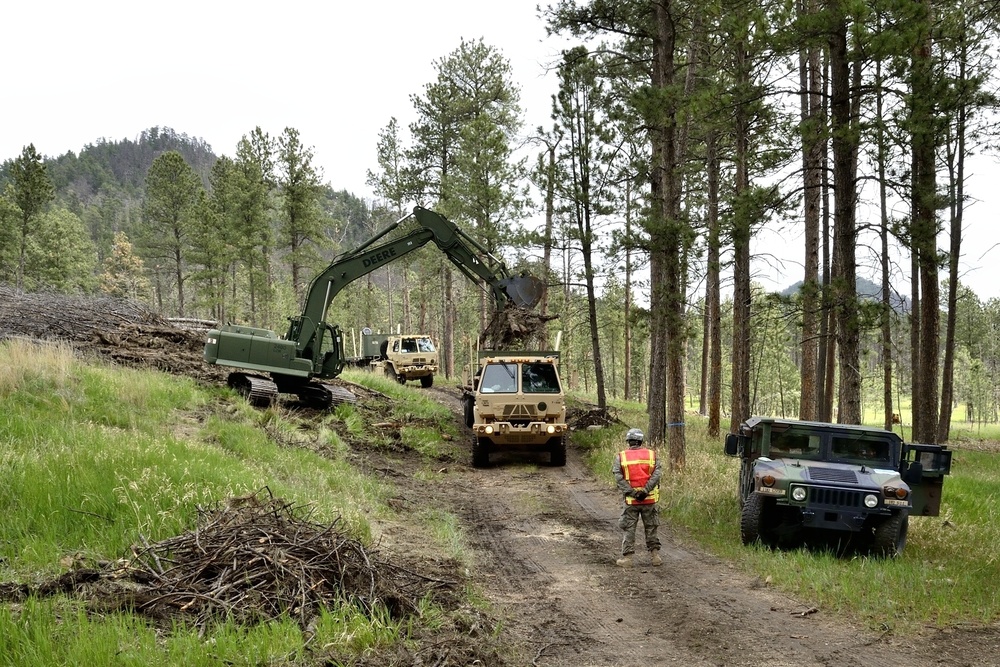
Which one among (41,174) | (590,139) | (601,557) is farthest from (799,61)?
(41,174)

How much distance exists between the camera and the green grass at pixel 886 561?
6.29 meters

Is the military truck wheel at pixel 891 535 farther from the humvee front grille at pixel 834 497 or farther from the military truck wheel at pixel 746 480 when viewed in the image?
the military truck wheel at pixel 746 480

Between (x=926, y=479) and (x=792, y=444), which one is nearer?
(x=926, y=479)

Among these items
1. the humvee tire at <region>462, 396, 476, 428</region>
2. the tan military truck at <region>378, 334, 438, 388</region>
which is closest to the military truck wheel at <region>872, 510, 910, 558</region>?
the humvee tire at <region>462, 396, 476, 428</region>

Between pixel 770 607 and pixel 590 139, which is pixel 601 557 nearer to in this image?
pixel 770 607

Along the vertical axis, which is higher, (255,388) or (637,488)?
(255,388)

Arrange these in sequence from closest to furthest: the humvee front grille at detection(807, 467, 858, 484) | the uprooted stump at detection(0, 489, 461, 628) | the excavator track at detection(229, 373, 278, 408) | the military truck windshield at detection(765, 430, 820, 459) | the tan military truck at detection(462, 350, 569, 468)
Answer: the uprooted stump at detection(0, 489, 461, 628) < the humvee front grille at detection(807, 467, 858, 484) < the military truck windshield at detection(765, 430, 820, 459) < the tan military truck at detection(462, 350, 569, 468) < the excavator track at detection(229, 373, 278, 408)

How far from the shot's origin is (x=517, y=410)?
49.1 feet

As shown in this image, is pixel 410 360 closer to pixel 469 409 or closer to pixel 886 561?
pixel 469 409

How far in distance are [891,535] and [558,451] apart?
8.12m

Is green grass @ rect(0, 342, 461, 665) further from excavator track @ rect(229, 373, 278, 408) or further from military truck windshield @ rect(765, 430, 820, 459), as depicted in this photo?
military truck windshield @ rect(765, 430, 820, 459)

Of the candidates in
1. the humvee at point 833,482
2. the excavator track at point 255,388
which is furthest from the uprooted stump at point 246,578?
the excavator track at point 255,388

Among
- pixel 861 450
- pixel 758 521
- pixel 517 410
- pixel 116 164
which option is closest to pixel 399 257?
pixel 517 410

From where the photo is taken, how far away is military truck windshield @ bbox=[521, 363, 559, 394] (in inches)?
605
